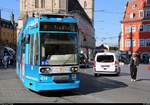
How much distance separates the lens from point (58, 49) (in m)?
16.0

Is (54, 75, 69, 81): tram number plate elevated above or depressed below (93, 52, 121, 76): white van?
above

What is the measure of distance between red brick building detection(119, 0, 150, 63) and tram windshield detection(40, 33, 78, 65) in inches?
3042

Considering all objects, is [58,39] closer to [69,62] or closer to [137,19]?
[69,62]

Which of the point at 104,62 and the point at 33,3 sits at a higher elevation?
the point at 33,3

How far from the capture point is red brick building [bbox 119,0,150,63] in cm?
9600

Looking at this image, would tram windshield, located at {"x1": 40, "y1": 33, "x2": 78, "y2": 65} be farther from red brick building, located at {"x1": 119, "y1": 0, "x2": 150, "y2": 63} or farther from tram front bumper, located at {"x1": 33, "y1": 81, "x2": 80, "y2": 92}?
red brick building, located at {"x1": 119, "y1": 0, "x2": 150, "y2": 63}

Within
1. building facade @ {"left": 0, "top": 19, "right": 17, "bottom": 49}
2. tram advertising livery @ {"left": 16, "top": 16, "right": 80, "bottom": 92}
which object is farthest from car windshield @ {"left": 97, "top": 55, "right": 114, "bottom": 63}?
building facade @ {"left": 0, "top": 19, "right": 17, "bottom": 49}

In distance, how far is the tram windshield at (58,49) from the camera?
51.8 ft

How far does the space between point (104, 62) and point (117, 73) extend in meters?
1.47

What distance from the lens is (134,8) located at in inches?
3967

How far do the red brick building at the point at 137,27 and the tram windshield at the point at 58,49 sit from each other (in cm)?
7726

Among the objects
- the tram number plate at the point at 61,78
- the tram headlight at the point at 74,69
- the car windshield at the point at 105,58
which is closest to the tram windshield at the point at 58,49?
the tram headlight at the point at 74,69

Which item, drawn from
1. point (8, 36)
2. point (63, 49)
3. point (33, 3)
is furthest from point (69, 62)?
point (8, 36)

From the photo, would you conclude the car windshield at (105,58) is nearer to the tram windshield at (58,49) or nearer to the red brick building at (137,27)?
the tram windshield at (58,49)
